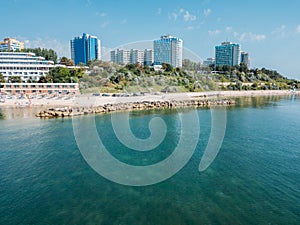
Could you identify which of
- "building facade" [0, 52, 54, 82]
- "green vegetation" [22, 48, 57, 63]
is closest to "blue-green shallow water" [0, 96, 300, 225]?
"building facade" [0, 52, 54, 82]

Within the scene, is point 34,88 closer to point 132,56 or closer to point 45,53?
point 45,53

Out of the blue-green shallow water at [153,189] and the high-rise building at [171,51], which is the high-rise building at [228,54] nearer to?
the high-rise building at [171,51]

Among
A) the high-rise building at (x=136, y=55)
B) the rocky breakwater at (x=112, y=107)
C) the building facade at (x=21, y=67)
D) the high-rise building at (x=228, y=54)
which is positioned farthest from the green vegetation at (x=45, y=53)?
the high-rise building at (x=228, y=54)

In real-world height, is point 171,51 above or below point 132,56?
below

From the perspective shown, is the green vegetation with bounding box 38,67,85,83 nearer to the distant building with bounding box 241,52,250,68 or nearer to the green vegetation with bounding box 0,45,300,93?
the green vegetation with bounding box 0,45,300,93

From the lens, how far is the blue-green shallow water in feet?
26.7

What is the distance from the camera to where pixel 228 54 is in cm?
11825

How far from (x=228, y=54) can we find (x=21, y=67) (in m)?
100

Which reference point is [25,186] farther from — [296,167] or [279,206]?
[296,167]

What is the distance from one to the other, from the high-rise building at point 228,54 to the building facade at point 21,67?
86.9 metres

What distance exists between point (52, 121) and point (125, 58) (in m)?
Answer: 95.5

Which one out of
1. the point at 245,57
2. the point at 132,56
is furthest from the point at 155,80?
the point at 245,57

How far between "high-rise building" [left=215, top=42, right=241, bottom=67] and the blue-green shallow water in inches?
4270

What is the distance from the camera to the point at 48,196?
9.39 metres
